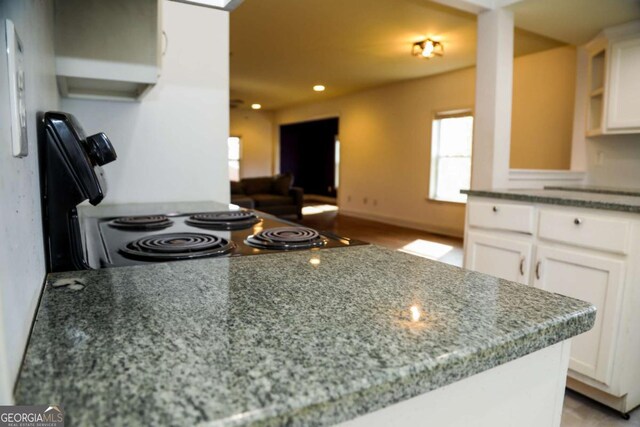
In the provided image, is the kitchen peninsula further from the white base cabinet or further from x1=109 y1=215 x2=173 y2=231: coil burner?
the white base cabinet

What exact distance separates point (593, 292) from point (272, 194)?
637 centimetres

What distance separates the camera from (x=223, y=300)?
0.61 metres

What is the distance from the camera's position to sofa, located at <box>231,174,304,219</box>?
286 inches

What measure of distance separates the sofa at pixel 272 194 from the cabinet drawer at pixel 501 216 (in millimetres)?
4879

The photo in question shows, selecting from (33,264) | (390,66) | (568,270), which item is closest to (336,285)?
(33,264)

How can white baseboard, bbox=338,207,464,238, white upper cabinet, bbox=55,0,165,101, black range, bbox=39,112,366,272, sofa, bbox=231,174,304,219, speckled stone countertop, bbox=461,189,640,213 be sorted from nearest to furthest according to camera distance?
black range, bbox=39,112,366,272, white upper cabinet, bbox=55,0,165,101, speckled stone countertop, bbox=461,189,640,213, white baseboard, bbox=338,207,464,238, sofa, bbox=231,174,304,219

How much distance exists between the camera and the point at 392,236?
6062mm

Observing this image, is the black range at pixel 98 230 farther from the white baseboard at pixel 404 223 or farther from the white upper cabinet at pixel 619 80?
the white baseboard at pixel 404 223

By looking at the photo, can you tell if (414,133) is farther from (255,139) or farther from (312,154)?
(255,139)

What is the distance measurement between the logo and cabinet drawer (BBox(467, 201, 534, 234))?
2239 mm

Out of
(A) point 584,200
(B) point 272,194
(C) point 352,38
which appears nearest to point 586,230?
(A) point 584,200

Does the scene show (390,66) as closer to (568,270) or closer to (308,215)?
(308,215)

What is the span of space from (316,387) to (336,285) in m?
0.32

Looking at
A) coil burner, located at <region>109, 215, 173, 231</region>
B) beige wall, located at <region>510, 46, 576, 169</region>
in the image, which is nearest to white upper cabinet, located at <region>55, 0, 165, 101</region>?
coil burner, located at <region>109, 215, 173, 231</region>
